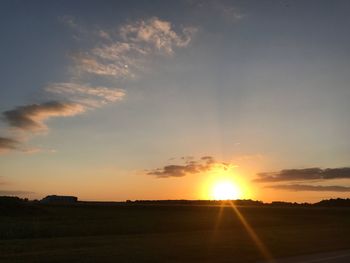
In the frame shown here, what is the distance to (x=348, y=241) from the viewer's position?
30078mm

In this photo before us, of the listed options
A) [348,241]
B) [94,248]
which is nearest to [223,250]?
[94,248]

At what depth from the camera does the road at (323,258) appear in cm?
1961

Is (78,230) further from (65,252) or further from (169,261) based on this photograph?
(169,261)

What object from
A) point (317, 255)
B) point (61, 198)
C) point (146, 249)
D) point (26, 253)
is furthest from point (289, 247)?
point (61, 198)

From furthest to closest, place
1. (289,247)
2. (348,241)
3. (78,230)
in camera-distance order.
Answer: (78,230), (348,241), (289,247)

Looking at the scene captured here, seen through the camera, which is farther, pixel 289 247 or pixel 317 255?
pixel 289 247

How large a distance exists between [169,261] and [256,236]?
41.4 ft

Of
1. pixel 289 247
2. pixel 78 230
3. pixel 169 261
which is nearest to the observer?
pixel 169 261

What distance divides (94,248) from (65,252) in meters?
2.11

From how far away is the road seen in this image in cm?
1961

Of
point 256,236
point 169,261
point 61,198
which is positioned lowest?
point 169,261

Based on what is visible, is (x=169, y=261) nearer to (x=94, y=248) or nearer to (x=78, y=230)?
(x=94, y=248)

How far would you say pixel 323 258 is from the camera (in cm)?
2070

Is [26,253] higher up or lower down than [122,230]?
lower down
